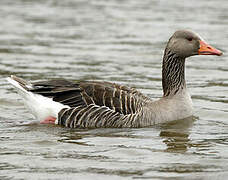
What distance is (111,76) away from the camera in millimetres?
14945

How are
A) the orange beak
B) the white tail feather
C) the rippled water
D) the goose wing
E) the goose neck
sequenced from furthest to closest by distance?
1. the goose neck
2. the orange beak
3. the white tail feather
4. the goose wing
5. the rippled water

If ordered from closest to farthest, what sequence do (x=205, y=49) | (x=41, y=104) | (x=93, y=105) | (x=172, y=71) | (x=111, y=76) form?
(x=93, y=105) → (x=41, y=104) → (x=205, y=49) → (x=172, y=71) → (x=111, y=76)

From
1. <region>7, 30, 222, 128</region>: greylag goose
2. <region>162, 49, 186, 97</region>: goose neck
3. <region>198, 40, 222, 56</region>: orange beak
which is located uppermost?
<region>198, 40, 222, 56</region>: orange beak

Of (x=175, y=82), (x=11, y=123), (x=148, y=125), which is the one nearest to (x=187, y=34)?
(x=175, y=82)

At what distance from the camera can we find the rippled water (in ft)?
27.7

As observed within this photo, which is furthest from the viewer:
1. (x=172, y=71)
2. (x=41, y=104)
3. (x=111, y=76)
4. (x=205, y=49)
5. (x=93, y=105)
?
(x=111, y=76)

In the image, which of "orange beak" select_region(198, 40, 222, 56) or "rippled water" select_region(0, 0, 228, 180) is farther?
"orange beak" select_region(198, 40, 222, 56)

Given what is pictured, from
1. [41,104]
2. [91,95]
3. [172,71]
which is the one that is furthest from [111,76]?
[41,104]

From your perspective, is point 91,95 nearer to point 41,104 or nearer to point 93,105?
point 93,105

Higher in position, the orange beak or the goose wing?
the orange beak

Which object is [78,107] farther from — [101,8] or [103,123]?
[101,8]

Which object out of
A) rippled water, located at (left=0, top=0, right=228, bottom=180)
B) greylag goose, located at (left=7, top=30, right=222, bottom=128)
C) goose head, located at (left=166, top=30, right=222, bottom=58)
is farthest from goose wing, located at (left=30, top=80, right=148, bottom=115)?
goose head, located at (left=166, top=30, right=222, bottom=58)

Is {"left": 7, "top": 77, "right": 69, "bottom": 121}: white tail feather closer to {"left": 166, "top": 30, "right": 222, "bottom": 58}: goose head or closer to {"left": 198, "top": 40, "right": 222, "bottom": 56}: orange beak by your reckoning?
{"left": 166, "top": 30, "right": 222, "bottom": 58}: goose head

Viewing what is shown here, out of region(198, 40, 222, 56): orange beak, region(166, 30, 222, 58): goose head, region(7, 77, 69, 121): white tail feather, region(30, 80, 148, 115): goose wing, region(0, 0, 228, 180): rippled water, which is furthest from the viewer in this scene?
region(166, 30, 222, 58): goose head
